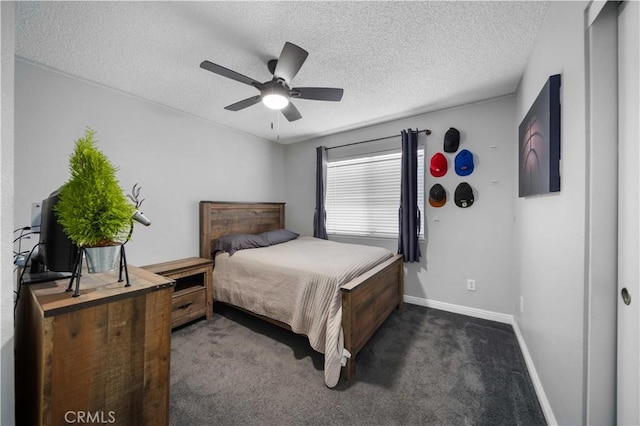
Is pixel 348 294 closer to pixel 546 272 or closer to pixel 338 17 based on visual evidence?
pixel 546 272

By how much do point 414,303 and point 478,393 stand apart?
4.88ft

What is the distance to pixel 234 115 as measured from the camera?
302 cm

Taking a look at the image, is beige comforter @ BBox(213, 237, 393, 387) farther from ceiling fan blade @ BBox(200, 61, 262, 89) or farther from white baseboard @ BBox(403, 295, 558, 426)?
ceiling fan blade @ BBox(200, 61, 262, 89)

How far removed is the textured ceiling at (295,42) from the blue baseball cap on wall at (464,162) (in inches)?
23.4

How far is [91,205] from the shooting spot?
3.05ft

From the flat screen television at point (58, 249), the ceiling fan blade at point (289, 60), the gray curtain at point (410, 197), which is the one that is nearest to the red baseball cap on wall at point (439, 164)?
the gray curtain at point (410, 197)

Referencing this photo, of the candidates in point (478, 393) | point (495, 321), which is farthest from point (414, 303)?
point (478, 393)

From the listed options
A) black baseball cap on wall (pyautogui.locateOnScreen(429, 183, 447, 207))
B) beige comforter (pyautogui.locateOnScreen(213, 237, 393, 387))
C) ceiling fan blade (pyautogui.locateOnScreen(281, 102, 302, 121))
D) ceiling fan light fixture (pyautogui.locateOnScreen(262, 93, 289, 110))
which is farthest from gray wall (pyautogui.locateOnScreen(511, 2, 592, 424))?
ceiling fan blade (pyautogui.locateOnScreen(281, 102, 302, 121))

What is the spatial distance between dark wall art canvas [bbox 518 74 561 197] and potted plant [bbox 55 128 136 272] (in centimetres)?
214

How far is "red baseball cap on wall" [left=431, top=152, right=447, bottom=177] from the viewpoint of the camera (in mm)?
2828

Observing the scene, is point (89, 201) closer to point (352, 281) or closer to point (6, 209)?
point (6, 209)

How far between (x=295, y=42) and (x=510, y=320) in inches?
132

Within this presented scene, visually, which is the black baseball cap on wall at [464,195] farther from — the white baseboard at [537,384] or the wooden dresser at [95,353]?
the wooden dresser at [95,353]

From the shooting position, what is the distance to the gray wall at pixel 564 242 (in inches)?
41.6
